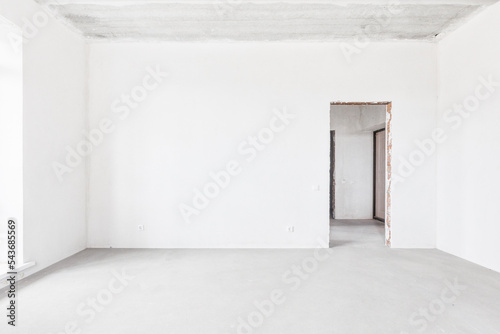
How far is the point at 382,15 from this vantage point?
3.66 meters

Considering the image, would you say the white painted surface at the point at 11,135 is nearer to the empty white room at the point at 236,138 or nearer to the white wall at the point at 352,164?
the empty white room at the point at 236,138

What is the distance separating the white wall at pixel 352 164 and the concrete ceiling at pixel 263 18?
2782 millimetres

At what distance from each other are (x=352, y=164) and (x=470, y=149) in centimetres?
325

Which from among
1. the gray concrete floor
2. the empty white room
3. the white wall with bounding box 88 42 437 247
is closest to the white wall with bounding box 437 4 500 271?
the empty white room

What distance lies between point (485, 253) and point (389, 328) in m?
2.38

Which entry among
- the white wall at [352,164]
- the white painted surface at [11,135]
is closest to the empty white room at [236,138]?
the white painted surface at [11,135]

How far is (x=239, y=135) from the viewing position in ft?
14.3

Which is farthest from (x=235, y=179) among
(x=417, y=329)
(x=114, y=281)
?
(x=417, y=329)

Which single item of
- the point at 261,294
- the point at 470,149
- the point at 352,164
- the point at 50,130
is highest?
the point at 50,130

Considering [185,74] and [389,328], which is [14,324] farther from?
[185,74]

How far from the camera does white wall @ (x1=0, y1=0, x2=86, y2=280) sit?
319 centimetres

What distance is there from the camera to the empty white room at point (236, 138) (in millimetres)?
3234

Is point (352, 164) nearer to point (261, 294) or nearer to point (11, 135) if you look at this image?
point (261, 294)

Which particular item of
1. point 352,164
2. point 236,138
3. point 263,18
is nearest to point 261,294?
point 236,138
